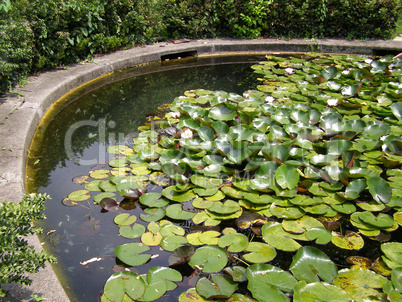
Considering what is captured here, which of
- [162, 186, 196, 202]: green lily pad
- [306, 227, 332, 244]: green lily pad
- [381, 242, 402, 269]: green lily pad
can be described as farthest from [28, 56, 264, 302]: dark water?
→ [381, 242, 402, 269]: green lily pad

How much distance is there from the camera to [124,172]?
9.45ft

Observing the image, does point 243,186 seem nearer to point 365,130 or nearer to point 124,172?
point 124,172

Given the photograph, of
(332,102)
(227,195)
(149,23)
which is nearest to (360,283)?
(227,195)

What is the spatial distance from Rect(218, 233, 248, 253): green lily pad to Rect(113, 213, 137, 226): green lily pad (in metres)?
0.62

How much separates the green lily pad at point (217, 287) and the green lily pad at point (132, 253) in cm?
39

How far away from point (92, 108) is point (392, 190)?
313 centimetres

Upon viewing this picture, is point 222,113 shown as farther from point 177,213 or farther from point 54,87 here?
point 54,87

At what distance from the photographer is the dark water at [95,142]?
6.82 feet

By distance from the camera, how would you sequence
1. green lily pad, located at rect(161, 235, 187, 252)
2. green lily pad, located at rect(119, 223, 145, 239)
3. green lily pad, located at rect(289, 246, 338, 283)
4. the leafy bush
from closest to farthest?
the leafy bush
green lily pad, located at rect(289, 246, 338, 283)
green lily pad, located at rect(161, 235, 187, 252)
green lily pad, located at rect(119, 223, 145, 239)

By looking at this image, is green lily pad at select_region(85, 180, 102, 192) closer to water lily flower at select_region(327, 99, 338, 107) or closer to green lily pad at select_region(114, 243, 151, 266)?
green lily pad at select_region(114, 243, 151, 266)

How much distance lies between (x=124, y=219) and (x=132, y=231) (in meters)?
0.15

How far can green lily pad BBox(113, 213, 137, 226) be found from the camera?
2.36 meters

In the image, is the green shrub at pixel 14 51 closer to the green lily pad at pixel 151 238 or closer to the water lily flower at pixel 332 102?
the green lily pad at pixel 151 238

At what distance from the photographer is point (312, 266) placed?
194cm
